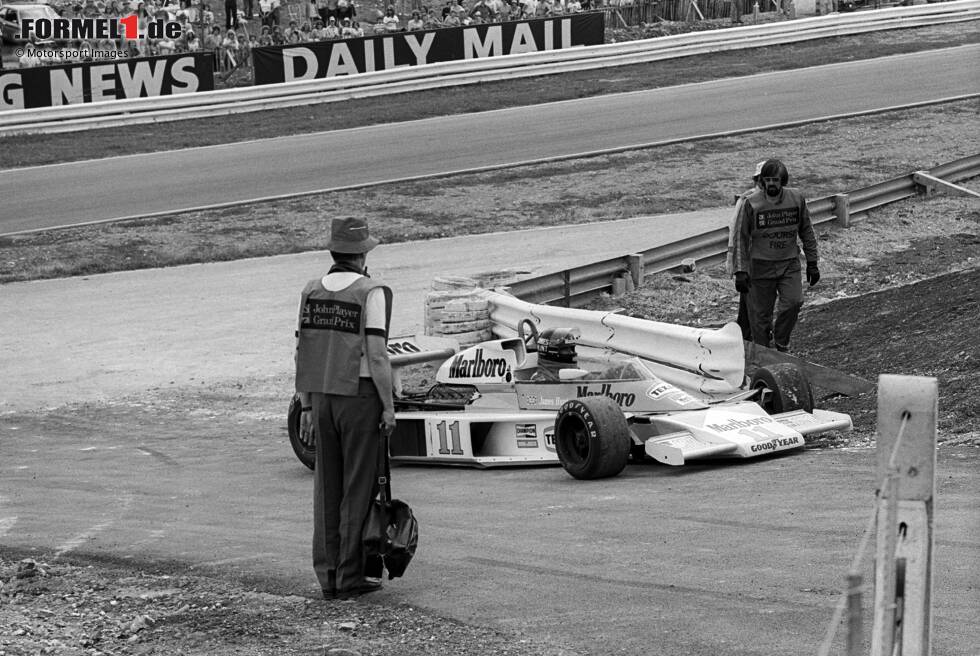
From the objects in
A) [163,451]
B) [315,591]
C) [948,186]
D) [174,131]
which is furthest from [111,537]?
[174,131]

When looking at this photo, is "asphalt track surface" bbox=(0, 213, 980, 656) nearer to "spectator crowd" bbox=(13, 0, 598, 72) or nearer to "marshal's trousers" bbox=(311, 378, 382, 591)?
"marshal's trousers" bbox=(311, 378, 382, 591)

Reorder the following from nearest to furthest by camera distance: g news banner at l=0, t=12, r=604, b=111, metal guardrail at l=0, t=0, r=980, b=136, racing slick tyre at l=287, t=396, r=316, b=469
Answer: racing slick tyre at l=287, t=396, r=316, b=469 < metal guardrail at l=0, t=0, r=980, b=136 < g news banner at l=0, t=12, r=604, b=111

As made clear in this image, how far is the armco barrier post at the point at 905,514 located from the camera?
3.50 metres

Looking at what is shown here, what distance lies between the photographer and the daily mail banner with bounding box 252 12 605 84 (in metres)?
29.4

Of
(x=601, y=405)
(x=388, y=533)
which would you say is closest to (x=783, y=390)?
(x=601, y=405)

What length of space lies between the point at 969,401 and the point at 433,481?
348 cm

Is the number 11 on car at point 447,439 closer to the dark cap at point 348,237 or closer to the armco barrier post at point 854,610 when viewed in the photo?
the dark cap at point 348,237

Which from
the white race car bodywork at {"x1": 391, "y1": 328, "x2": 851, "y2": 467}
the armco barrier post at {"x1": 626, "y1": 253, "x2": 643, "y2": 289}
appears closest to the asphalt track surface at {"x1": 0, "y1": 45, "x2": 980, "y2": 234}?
the armco barrier post at {"x1": 626, "y1": 253, "x2": 643, "y2": 289}

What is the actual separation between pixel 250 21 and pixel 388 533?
2754 centimetres

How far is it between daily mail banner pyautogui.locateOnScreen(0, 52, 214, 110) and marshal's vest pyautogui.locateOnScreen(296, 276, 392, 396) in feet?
76.3

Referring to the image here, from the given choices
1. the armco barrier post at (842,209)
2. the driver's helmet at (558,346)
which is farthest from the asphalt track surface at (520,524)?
the armco barrier post at (842,209)

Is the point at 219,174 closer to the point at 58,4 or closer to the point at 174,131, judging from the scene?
the point at 174,131

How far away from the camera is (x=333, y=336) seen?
20.6ft

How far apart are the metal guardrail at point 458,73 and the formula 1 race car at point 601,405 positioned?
18.9 meters
